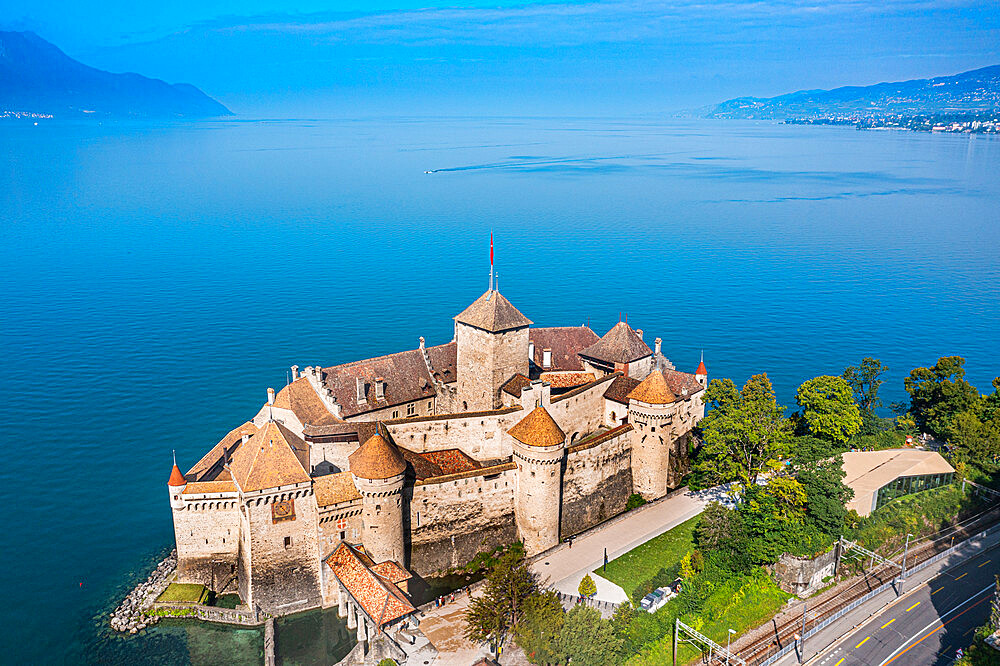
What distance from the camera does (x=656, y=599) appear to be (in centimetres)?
3975

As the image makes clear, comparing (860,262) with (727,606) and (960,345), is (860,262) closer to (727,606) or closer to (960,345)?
(960,345)

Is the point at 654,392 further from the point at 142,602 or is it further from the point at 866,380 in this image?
the point at 142,602

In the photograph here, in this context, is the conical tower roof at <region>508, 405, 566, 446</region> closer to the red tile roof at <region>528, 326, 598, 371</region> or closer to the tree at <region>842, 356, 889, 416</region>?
the red tile roof at <region>528, 326, 598, 371</region>

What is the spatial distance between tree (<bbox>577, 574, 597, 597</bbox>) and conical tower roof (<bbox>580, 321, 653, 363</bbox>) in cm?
2077

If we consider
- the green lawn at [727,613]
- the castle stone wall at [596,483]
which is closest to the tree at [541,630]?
the green lawn at [727,613]

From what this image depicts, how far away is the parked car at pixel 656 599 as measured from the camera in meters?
39.4

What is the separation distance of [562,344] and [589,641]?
30.1 meters

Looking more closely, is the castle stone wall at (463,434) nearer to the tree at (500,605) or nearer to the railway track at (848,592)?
the tree at (500,605)

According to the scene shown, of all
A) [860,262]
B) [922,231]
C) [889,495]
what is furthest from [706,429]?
[922,231]

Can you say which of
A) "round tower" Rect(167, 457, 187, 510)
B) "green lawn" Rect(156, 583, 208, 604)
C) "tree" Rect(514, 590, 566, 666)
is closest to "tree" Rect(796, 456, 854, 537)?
"tree" Rect(514, 590, 566, 666)

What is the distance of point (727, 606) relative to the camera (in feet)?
128

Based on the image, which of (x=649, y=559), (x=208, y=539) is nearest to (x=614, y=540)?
(x=649, y=559)

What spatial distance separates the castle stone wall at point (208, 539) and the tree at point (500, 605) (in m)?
16.1

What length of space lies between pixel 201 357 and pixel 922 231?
138m
